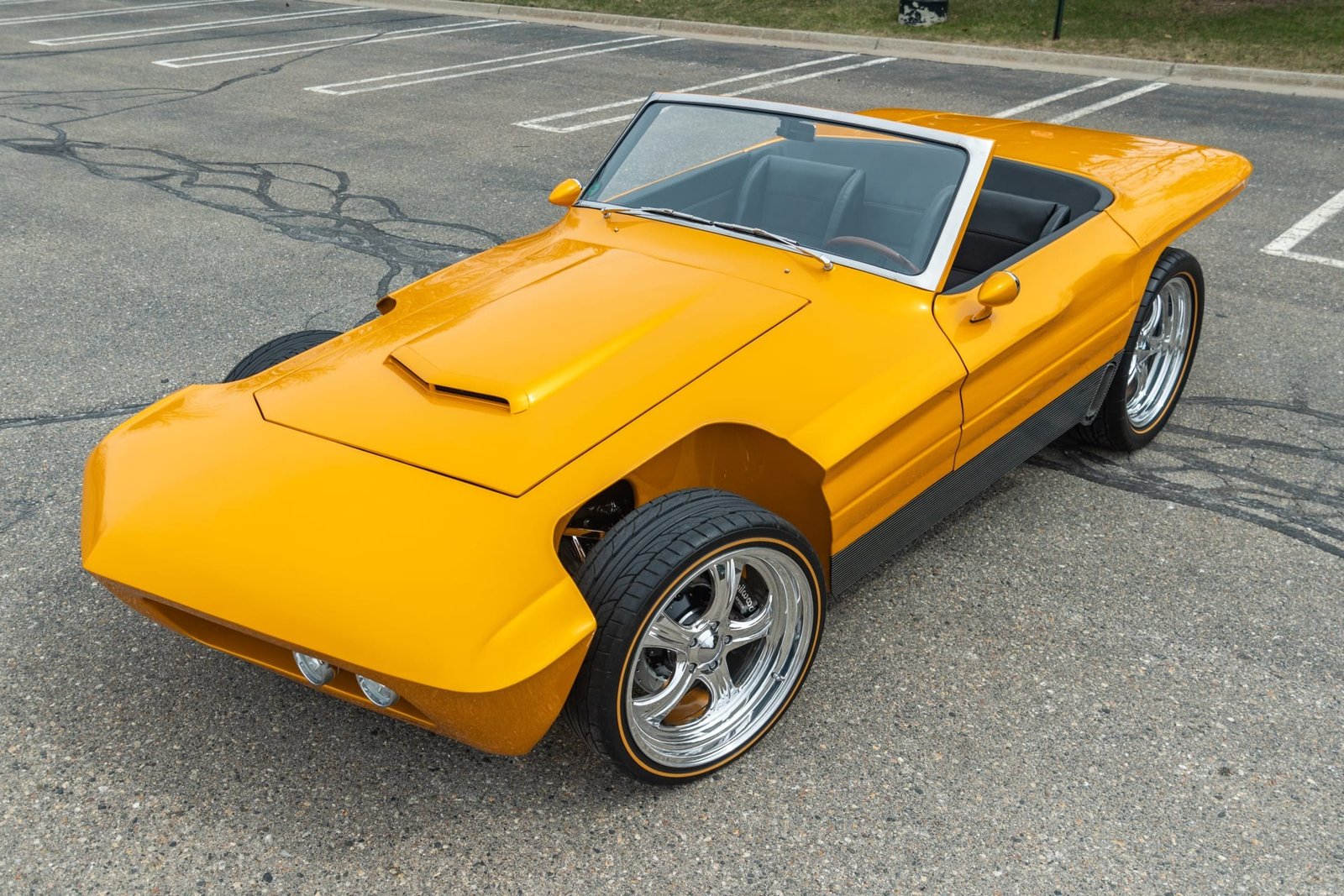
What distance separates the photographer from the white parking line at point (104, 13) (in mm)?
16156

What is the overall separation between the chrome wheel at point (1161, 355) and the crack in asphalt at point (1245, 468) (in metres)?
0.15

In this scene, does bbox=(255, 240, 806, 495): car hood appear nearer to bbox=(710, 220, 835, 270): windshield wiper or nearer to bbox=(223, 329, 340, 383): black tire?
bbox=(710, 220, 835, 270): windshield wiper

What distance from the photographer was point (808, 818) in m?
2.72

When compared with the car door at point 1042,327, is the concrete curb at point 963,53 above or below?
below

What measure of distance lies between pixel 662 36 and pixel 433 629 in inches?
506

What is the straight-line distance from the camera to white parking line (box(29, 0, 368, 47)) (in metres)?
14.3

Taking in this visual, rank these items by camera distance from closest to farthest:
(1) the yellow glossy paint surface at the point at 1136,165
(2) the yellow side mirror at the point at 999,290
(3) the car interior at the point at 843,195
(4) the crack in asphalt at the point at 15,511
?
(2) the yellow side mirror at the point at 999,290, (3) the car interior at the point at 843,195, (4) the crack in asphalt at the point at 15,511, (1) the yellow glossy paint surface at the point at 1136,165

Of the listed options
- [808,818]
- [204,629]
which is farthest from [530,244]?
[808,818]

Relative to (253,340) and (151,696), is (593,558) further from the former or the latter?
(253,340)

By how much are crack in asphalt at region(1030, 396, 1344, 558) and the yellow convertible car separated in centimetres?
27

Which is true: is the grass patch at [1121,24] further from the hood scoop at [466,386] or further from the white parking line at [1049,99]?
the hood scoop at [466,386]

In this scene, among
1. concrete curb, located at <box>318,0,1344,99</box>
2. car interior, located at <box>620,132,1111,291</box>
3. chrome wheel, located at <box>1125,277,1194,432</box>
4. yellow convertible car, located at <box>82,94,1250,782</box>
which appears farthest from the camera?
concrete curb, located at <box>318,0,1344,99</box>

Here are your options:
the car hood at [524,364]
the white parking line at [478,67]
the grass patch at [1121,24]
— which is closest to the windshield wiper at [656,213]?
the car hood at [524,364]

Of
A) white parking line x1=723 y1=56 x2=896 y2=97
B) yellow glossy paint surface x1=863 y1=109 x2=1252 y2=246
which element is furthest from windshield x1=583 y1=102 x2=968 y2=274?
white parking line x1=723 y1=56 x2=896 y2=97
